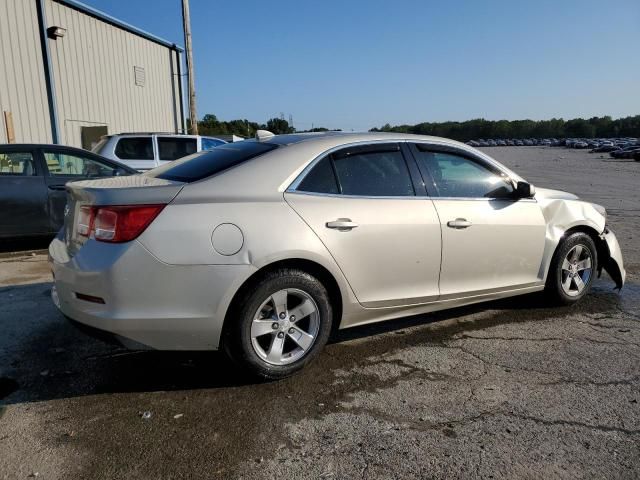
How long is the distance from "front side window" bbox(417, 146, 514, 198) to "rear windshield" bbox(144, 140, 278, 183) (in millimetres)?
1232

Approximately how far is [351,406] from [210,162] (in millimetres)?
1844

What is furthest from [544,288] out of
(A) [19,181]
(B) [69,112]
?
(B) [69,112]

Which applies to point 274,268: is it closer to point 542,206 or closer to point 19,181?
point 542,206

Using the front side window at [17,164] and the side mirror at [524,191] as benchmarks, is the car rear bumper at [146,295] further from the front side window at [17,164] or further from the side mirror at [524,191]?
the front side window at [17,164]

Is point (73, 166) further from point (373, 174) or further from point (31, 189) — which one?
point (373, 174)

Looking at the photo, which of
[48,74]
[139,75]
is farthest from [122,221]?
[139,75]

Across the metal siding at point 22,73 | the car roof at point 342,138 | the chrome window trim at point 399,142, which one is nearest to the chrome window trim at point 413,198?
the chrome window trim at point 399,142

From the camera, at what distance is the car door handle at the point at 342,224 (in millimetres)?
3283

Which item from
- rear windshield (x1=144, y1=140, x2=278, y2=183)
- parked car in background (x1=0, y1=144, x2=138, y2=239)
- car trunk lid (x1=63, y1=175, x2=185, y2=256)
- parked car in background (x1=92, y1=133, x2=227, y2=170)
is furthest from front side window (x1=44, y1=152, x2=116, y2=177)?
car trunk lid (x1=63, y1=175, x2=185, y2=256)

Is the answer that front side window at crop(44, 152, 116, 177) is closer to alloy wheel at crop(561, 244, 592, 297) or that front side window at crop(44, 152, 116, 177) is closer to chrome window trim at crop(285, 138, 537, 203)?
chrome window trim at crop(285, 138, 537, 203)

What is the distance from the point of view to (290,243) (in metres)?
3.09

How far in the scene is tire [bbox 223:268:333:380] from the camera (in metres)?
3.05

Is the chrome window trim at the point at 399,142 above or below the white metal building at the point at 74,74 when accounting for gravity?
below

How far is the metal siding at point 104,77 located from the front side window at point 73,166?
884cm
